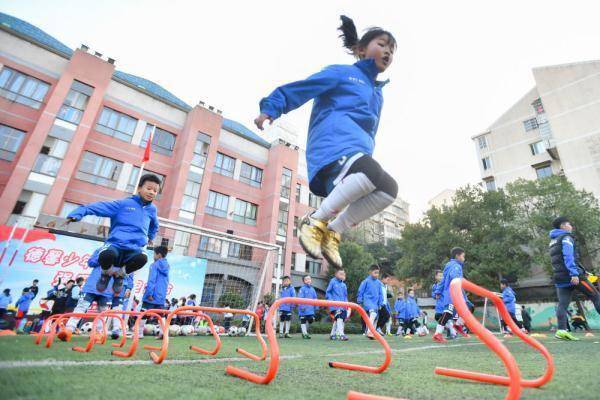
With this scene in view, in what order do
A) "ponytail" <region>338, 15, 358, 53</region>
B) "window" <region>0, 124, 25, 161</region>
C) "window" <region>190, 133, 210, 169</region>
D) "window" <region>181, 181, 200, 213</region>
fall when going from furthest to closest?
"window" <region>190, 133, 210, 169</region> → "window" <region>181, 181, 200, 213</region> → "window" <region>0, 124, 25, 161</region> → "ponytail" <region>338, 15, 358, 53</region>

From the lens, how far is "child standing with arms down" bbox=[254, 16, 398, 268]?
1.97 meters

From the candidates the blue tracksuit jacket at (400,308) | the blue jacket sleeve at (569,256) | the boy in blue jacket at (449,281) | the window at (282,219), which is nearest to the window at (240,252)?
the window at (282,219)

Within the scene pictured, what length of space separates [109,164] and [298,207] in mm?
15831

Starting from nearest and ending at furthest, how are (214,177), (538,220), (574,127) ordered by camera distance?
1. (538,220)
2. (214,177)
3. (574,127)

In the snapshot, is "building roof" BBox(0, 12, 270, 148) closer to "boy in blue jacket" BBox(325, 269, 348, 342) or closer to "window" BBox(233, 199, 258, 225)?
"window" BBox(233, 199, 258, 225)

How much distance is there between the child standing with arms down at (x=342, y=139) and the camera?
1.97 metres

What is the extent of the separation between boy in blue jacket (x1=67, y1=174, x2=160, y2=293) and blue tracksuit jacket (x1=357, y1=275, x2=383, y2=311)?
21.2 feet

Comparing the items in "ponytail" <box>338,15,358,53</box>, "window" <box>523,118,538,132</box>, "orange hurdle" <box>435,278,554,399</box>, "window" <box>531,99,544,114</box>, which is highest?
"window" <box>531,99,544,114</box>

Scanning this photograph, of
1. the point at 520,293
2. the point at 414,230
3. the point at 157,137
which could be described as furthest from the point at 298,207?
the point at 520,293

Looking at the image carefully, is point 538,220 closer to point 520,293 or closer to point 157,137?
point 520,293

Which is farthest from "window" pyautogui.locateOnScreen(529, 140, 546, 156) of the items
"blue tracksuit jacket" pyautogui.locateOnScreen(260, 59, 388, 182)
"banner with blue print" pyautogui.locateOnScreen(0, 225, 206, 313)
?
"blue tracksuit jacket" pyautogui.locateOnScreen(260, 59, 388, 182)

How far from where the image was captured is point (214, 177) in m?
25.0

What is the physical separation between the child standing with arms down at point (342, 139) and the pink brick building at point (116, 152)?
59.5ft

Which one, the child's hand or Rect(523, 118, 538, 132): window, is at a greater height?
Rect(523, 118, 538, 132): window
